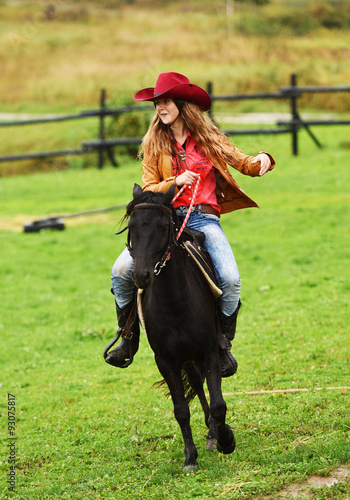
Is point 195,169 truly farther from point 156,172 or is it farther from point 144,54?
point 144,54

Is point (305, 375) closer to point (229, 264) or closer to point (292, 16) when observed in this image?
point (229, 264)

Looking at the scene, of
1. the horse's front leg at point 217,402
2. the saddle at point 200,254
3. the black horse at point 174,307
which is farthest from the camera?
the saddle at point 200,254

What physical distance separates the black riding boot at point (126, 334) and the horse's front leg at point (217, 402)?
91 cm

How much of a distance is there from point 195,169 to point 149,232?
109 cm

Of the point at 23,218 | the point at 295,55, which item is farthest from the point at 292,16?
the point at 23,218

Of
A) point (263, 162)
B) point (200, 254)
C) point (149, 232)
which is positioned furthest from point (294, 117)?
point (149, 232)

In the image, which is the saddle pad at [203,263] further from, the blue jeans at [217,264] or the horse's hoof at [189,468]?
the horse's hoof at [189,468]

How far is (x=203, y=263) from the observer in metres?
5.68

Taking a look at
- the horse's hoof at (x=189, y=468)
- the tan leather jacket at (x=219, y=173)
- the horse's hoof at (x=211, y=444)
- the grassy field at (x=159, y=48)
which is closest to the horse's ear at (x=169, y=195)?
the tan leather jacket at (x=219, y=173)

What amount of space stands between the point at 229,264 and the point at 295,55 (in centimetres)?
3586

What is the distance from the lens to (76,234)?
17078 millimetres

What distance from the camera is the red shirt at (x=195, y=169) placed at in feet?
Result: 18.7

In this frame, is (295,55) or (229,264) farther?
(295,55)

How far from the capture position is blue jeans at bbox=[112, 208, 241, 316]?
5777mm
